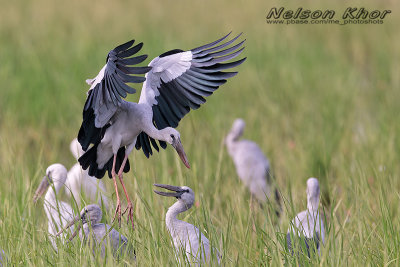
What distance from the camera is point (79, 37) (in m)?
9.34

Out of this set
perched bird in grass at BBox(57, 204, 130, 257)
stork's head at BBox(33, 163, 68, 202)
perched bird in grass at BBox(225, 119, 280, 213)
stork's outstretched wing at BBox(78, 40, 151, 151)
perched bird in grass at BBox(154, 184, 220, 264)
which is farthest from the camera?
perched bird in grass at BBox(225, 119, 280, 213)

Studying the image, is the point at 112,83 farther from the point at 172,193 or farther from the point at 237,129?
the point at 237,129

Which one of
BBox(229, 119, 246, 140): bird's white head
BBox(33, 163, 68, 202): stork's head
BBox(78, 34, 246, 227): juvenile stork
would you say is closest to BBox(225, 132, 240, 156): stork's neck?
BBox(229, 119, 246, 140): bird's white head

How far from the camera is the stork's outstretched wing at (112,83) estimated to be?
3473 millimetres

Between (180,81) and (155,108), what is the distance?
0.64 feet

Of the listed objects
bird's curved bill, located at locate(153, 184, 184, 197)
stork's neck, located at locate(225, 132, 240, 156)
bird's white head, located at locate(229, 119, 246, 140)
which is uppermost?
bird's white head, located at locate(229, 119, 246, 140)

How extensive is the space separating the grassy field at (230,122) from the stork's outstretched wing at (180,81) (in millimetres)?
447

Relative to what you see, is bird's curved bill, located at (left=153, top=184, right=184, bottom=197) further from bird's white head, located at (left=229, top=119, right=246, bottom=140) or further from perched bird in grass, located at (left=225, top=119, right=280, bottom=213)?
bird's white head, located at (left=229, top=119, right=246, bottom=140)

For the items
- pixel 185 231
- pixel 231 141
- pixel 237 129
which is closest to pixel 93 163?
pixel 185 231

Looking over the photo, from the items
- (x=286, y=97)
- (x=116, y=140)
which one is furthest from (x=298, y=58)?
(x=116, y=140)

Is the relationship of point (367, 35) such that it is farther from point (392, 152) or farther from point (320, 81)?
point (392, 152)

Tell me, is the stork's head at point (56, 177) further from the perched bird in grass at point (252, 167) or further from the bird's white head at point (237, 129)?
the bird's white head at point (237, 129)

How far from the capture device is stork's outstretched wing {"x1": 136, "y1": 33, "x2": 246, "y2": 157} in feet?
13.1

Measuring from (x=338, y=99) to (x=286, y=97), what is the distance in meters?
0.56
